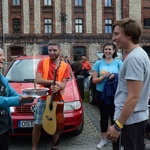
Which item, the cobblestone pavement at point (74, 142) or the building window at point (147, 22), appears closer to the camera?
the cobblestone pavement at point (74, 142)

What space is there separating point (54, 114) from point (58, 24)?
25.8 meters

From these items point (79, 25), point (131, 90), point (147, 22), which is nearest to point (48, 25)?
point (79, 25)

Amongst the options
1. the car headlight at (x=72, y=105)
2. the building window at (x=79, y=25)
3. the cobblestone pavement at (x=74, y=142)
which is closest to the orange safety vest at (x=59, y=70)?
the car headlight at (x=72, y=105)

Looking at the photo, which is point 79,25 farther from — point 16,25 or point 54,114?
point 54,114

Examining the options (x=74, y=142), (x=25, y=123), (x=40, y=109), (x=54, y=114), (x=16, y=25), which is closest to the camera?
(x=54, y=114)

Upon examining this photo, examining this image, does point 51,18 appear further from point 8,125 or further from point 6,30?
point 8,125

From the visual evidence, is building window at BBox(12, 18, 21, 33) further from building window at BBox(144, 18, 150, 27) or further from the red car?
the red car

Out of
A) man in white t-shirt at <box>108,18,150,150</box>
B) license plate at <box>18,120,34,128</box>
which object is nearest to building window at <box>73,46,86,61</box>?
license plate at <box>18,120,34,128</box>

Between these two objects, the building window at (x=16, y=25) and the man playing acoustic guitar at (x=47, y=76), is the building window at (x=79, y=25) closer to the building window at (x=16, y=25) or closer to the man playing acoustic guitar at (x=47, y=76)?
the building window at (x=16, y=25)

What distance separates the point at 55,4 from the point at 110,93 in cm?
2590

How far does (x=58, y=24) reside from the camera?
94.5 feet

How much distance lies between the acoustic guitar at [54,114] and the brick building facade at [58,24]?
2418 cm

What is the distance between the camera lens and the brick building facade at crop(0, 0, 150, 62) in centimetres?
2833

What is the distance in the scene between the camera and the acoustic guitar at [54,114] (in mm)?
3867
